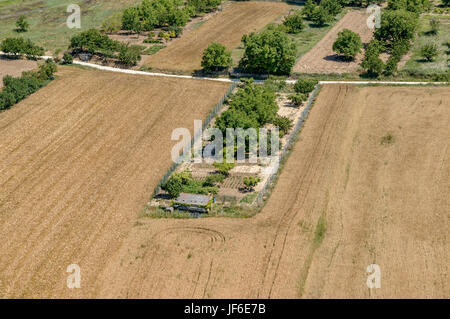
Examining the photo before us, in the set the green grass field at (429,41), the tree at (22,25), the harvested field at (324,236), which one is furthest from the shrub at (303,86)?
the tree at (22,25)

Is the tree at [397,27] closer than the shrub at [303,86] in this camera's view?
No

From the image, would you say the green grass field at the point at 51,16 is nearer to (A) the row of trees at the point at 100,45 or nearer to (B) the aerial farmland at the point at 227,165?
(B) the aerial farmland at the point at 227,165

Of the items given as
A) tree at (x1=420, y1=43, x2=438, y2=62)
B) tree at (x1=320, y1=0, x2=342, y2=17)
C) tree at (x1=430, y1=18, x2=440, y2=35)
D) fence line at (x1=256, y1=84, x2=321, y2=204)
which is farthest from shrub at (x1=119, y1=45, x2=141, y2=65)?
tree at (x1=430, y1=18, x2=440, y2=35)

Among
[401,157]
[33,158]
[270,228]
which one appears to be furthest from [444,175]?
[33,158]

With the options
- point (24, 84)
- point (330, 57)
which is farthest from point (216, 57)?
point (24, 84)

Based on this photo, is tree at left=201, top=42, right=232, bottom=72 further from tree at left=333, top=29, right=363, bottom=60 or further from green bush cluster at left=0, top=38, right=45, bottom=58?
green bush cluster at left=0, top=38, right=45, bottom=58

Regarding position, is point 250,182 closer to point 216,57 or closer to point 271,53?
point 271,53

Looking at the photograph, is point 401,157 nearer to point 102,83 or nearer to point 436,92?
point 436,92
